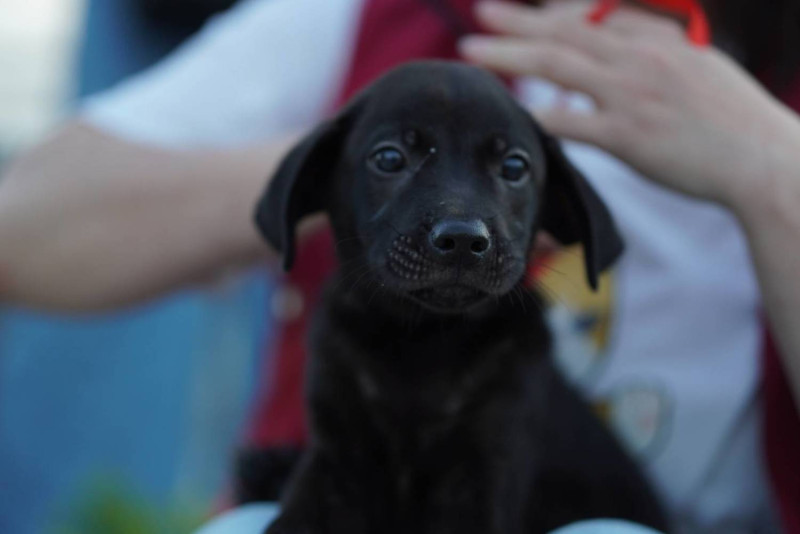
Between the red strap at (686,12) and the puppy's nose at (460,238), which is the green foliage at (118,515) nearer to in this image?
the red strap at (686,12)

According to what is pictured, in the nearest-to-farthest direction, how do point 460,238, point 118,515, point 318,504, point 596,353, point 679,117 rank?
point 460,238, point 318,504, point 679,117, point 596,353, point 118,515

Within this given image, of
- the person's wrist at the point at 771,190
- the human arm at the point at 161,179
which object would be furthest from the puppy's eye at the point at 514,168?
the human arm at the point at 161,179

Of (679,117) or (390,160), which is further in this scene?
(679,117)

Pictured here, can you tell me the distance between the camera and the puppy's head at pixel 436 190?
1242 millimetres

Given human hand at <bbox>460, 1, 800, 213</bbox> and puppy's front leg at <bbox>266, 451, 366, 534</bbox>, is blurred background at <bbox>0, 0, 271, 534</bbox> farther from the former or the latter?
puppy's front leg at <bbox>266, 451, 366, 534</bbox>

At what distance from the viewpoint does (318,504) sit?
54.2 inches

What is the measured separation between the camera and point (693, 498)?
1861 mm

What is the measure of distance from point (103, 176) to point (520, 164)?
3.30 feet

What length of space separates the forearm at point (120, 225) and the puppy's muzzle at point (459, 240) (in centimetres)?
81

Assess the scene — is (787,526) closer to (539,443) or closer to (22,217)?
(539,443)

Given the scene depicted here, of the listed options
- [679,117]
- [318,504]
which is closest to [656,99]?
[679,117]

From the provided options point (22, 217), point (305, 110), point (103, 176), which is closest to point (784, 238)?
point (305, 110)

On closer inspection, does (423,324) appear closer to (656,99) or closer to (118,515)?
(656,99)

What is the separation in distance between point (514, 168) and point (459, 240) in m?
0.25
